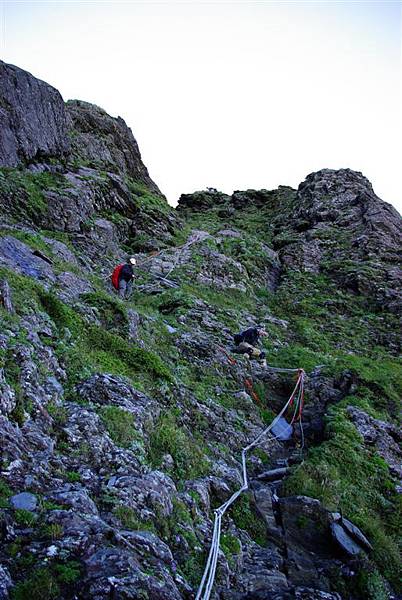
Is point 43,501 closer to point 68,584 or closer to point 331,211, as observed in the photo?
point 68,584

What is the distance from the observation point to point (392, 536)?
9.25 m

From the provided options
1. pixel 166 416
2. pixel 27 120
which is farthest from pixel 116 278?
pixel 27 120

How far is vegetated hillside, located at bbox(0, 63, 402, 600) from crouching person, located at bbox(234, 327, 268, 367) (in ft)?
2.05

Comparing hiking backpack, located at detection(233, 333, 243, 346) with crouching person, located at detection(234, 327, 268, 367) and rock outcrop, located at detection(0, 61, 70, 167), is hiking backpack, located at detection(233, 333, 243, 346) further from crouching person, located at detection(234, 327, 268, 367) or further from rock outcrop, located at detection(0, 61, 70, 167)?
rock outcrop, located at detection(0, 61, 70, 167)

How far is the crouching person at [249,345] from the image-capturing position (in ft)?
56.2

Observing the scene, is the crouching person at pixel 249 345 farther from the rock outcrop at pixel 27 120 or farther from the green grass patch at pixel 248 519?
the rock outcrop at pixel 27 120

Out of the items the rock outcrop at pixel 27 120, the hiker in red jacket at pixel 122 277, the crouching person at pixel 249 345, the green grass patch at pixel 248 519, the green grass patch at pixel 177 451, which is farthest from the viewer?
the rock outcrop at pixel 27 120

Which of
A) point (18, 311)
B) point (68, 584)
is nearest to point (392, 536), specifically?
point (68, 584)

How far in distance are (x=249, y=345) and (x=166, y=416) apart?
759 centimetres

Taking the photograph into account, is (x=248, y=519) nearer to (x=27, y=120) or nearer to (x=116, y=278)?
(x=116, y=278)

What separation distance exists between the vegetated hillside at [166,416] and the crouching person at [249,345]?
2.05 feet

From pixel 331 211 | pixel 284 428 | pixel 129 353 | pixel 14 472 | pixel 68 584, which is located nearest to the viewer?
pixel 68 584

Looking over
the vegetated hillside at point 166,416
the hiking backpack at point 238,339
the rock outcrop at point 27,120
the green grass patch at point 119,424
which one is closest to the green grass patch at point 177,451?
the vegetated hillside at point 166,416

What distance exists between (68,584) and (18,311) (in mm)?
6544
